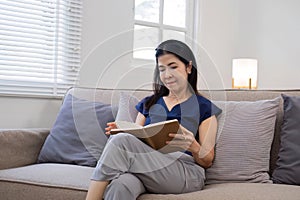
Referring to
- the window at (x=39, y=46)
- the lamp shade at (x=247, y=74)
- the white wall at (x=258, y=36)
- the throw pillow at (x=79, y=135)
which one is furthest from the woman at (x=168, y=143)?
the white wall at (x=258, y=36)

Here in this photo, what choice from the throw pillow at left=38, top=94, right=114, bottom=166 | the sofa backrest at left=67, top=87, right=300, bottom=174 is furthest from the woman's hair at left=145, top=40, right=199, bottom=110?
the throw pillow at left=38, top=94, right=114, bottom=166

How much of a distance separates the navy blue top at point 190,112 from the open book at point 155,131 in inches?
7.5

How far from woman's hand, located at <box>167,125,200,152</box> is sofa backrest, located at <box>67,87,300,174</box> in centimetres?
39

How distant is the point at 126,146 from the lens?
1.83 m

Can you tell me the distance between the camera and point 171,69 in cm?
205

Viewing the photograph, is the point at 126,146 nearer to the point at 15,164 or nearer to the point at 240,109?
the point at 240,109

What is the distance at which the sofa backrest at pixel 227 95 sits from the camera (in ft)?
7.20

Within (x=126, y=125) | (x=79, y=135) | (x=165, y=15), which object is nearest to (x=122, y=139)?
(x=126, y=125)

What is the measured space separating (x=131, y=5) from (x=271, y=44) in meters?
1.47

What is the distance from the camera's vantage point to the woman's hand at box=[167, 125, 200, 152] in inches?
73.8

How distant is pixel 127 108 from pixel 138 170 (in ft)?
2.14

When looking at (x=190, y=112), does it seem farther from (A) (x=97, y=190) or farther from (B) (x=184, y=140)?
(A) (x=97, y=190)

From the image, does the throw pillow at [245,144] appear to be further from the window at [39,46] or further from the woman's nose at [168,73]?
the window at [39,46]

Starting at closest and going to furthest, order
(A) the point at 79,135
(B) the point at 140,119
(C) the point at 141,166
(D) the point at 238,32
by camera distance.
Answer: (C) the point at 141,166 → (B) the point at 140,119 → (A) the point at 79,135 → (D) the point at 238,32
